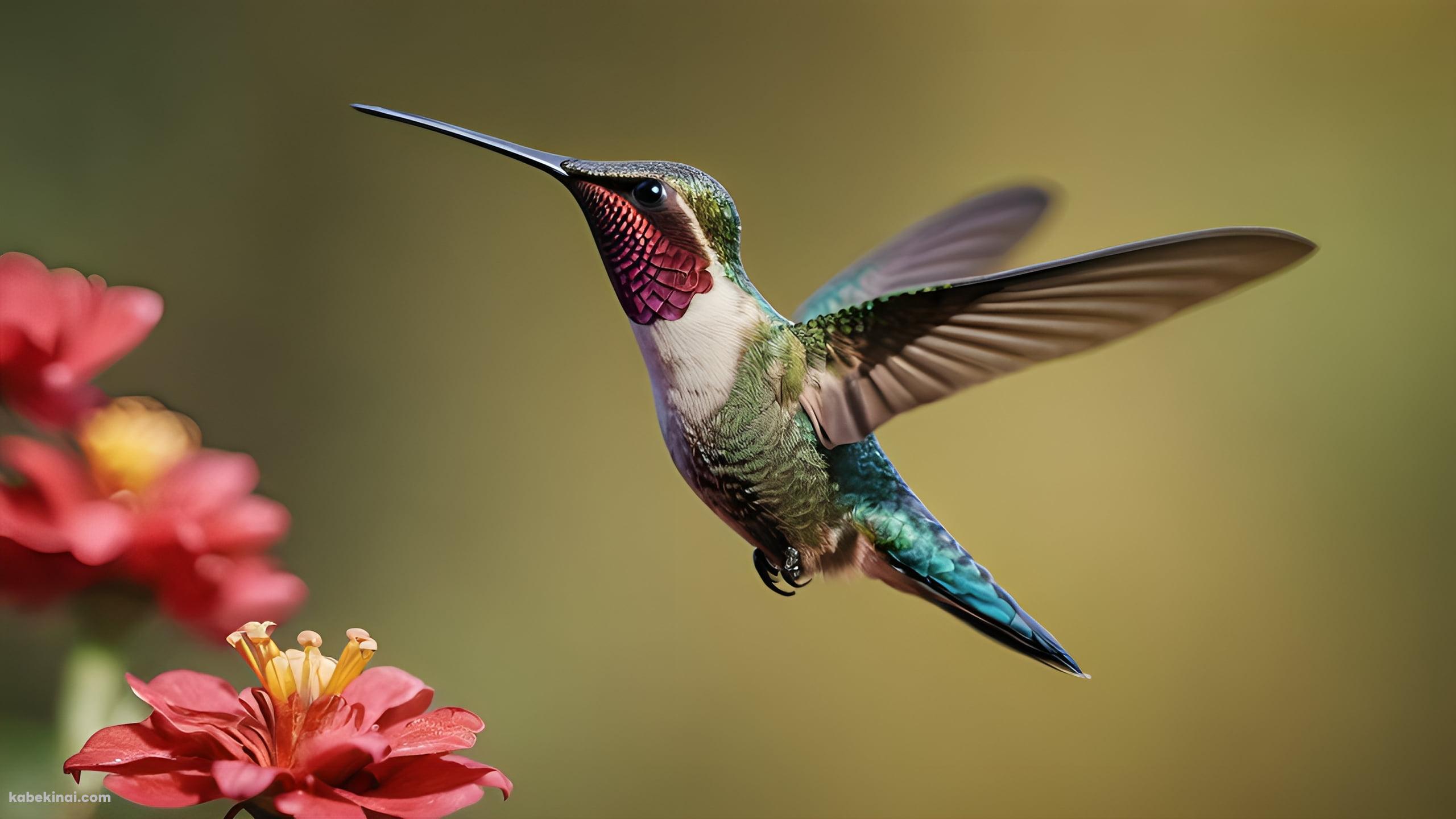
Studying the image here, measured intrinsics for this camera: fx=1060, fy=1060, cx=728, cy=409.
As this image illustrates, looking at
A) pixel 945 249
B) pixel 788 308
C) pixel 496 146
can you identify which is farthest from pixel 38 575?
pixel 788 308

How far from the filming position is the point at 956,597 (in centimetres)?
62

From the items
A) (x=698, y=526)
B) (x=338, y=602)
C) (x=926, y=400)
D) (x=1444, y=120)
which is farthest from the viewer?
(x=1444, y=120)

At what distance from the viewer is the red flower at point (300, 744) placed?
391 millimetres

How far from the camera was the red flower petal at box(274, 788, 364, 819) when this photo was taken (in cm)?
39

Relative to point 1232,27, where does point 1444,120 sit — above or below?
below

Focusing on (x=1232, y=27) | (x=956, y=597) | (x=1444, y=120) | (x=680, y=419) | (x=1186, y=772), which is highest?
(x=1232, y=27)

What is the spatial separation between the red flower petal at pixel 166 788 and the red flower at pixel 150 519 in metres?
0.15

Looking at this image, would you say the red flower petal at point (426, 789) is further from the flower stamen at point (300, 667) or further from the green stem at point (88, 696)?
the green stem at point (88, 696)

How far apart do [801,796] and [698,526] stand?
1.06 feet

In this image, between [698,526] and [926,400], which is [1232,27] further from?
[926,400]

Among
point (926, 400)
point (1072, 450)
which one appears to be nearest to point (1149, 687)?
point (1072, 450)

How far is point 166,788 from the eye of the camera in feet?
1.29

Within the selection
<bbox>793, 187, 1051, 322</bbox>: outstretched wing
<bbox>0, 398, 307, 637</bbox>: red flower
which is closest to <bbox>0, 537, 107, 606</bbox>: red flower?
<bbox>0, 398, 307, 637</bbox>: red flower

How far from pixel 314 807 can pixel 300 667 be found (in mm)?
92
